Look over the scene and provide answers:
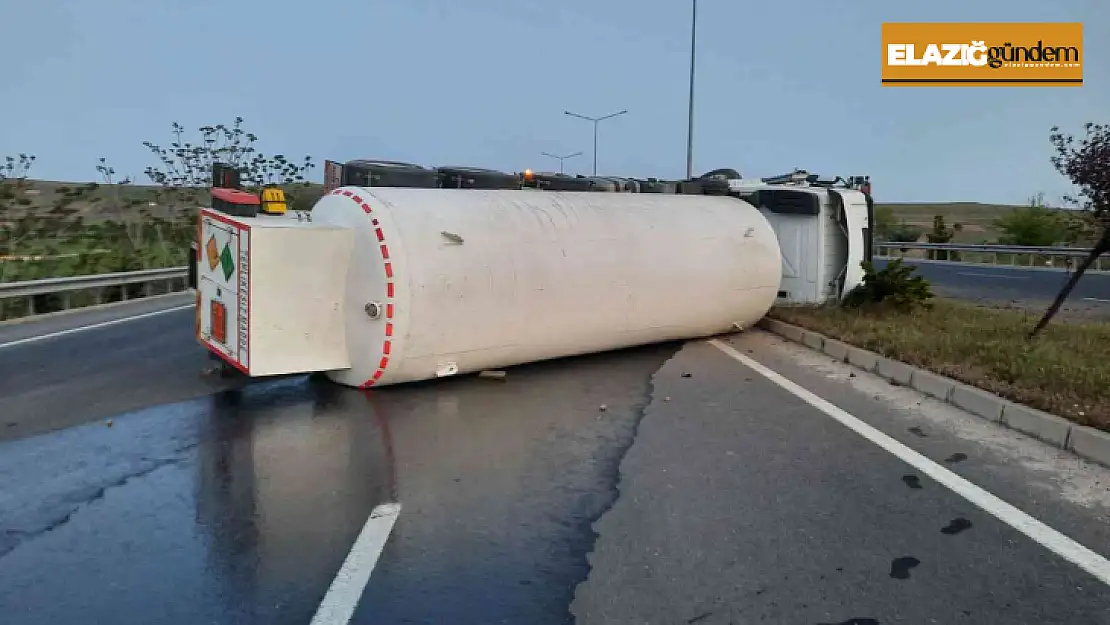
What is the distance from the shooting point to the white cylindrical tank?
7926mm

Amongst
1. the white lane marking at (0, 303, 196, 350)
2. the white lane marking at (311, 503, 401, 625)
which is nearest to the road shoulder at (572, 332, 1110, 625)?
the white lane marking at (311, 503, 401, 625)

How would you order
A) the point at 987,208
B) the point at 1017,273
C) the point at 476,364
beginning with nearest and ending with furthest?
the point at 476,364
the point at 1017,273
the point at 987,208

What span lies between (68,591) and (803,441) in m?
4.88

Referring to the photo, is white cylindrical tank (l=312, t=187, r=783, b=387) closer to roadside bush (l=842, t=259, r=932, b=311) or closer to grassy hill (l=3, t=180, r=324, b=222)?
roadside bush (l=842, t=259, r=932, b=311)

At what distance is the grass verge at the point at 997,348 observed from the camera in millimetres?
7340

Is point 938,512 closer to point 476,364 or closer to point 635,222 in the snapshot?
point 476,364

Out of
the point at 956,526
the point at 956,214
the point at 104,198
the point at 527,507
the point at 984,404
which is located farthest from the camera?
the point at 956,214

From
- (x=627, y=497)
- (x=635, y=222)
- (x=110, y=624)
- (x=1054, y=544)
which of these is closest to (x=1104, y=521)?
(x=1054, y=544)

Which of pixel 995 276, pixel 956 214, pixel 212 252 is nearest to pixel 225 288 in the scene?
pixel 212 252

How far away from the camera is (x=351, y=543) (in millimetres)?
4594

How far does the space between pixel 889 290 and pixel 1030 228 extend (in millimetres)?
34326

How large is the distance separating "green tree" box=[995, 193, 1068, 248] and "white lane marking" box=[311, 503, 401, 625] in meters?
42.4

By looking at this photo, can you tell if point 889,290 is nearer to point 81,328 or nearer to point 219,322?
point 219,322

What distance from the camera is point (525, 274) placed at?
8.77 meters
